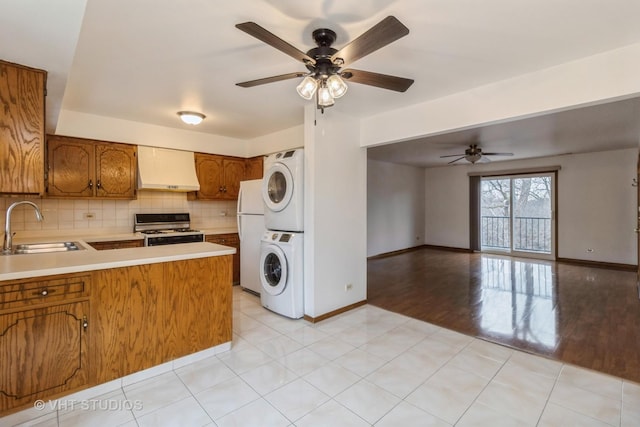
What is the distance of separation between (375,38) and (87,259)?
2.36 m

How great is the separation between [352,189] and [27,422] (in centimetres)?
332

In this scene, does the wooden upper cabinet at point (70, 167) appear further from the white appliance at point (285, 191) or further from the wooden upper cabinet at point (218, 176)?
the white appliance at point (285, 191)

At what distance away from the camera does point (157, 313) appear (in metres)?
2.35

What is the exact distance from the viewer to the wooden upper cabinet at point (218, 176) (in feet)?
15.7

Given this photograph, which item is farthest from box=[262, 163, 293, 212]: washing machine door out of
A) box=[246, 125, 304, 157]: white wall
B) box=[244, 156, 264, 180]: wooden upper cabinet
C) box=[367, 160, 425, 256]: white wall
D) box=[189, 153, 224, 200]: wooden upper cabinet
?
box=[367, 160, 425, 256]: white wall

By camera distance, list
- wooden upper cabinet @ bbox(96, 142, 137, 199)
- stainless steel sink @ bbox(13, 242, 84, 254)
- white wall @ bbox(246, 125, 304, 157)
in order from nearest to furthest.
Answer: stainless steel sink @ bbox(13, 242, 84, 254) → wooden upper cabinet @ bbox(96, 142, 137, 199) → white wall @ bbox(246, 125, 304, 157)

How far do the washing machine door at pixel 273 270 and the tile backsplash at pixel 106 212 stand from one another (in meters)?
1.92

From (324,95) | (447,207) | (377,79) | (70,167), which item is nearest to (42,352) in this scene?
(324,95)

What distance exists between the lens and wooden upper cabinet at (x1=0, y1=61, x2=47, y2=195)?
6.60 feet

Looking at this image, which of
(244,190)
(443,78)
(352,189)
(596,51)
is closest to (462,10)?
(443,78)

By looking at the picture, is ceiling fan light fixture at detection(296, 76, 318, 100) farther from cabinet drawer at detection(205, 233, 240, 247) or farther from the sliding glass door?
the sliding glass door

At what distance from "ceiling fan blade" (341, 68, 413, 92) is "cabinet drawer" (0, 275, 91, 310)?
2188mm

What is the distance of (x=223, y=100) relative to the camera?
3.32 metres

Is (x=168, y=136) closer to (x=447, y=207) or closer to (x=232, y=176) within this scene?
(x=232, y=176)
